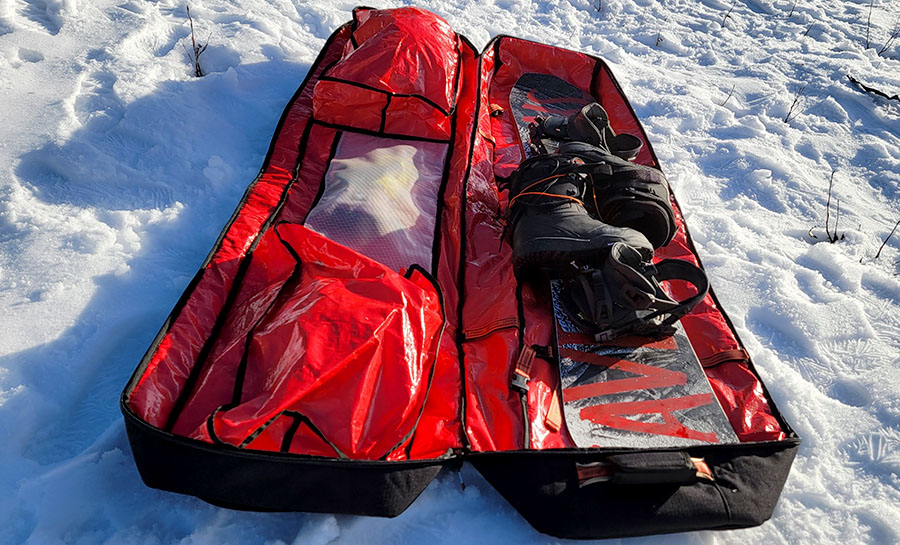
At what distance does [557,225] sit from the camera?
A: 2.07 meters

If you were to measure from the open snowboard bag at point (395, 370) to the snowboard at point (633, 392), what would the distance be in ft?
0.04

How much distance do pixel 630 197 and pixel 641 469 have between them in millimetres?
1184

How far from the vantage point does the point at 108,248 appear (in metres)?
2.11

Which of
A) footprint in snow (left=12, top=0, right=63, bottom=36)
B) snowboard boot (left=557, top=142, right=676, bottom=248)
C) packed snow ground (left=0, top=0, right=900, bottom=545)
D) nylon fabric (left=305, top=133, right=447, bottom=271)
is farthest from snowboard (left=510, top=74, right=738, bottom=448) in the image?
footprint in snow (left=12, top=0, right=63, bottom=36)

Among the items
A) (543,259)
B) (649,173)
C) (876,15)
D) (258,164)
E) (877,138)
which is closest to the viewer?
(543,259)

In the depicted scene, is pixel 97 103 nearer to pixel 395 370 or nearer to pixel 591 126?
pixel 395 370

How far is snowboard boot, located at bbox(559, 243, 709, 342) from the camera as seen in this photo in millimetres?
1851

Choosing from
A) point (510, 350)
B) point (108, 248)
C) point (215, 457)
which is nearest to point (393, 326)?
point (510, 350)

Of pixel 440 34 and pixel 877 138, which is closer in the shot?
pixel 440 34

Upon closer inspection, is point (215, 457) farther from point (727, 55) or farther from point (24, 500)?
point (727, 55)

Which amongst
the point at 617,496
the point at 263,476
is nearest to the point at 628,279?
the point at 617,496

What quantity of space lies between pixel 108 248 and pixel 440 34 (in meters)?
2.06

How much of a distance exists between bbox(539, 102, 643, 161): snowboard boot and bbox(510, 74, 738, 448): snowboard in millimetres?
966

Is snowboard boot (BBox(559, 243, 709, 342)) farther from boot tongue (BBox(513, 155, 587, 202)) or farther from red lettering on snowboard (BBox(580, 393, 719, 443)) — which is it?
boot tongue (BBox(513, 155, 587, 202))
